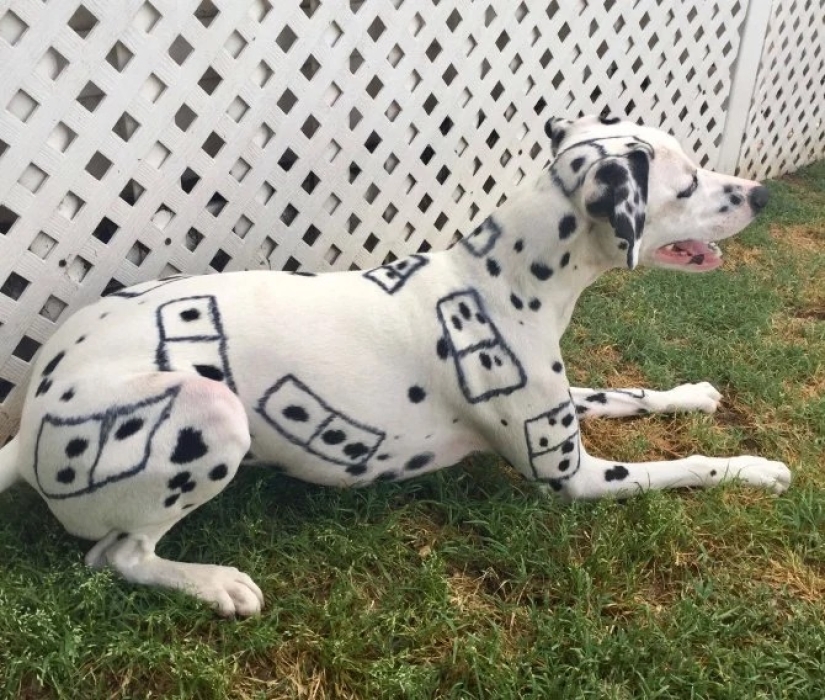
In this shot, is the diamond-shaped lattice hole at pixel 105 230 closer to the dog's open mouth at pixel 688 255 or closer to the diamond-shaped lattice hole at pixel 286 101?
the diamond-shaped lattice hole at pixel 286 101

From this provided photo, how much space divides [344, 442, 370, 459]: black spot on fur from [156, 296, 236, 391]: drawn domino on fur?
40 cm

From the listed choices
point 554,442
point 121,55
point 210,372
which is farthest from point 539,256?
point 121,55

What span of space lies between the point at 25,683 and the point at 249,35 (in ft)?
7.63

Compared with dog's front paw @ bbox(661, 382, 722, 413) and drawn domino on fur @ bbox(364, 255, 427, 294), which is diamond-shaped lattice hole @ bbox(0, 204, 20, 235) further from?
dog's front paw @ bbox(661, 382, 722, 413)

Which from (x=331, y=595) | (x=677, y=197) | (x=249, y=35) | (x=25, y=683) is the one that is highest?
(x=249, y=35)

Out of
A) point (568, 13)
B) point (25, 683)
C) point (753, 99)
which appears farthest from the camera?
point (753, 99)

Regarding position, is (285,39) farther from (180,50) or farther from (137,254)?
(137,254)

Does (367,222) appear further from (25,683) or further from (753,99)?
(753,99)

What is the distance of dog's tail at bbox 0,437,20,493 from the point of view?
233 cm

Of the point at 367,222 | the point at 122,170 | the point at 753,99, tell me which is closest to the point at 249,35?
the point at 122,170

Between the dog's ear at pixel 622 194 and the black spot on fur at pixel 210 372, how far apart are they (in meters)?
1.16

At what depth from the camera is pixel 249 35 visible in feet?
10.1

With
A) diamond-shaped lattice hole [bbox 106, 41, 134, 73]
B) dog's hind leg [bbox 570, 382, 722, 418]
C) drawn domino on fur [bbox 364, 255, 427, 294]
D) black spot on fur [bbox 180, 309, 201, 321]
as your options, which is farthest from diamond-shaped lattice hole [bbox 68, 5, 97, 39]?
dog's hind leg [bbox 570, 382, 722, 418]

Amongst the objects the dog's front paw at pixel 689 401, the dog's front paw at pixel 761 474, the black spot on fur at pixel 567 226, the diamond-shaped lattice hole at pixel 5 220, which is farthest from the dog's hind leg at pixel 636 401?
the diamond-shaped lattice hole at pixel 5 220
